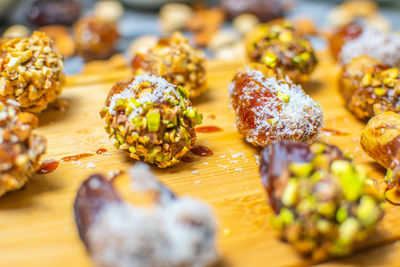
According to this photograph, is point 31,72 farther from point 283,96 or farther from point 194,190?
point 283,96

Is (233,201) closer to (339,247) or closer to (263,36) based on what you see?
(339,247)

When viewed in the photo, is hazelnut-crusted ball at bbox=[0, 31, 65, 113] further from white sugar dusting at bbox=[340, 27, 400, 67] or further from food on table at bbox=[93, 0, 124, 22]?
food on table at bbox=[93, 0, 124, 22]

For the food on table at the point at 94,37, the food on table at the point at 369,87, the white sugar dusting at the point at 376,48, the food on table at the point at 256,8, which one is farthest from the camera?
the food on table at the point at 256,8

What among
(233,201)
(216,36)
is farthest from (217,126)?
(216,36)

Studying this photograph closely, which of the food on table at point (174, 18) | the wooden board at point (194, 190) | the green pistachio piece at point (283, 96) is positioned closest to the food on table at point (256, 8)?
the food on table at point (174, 18)

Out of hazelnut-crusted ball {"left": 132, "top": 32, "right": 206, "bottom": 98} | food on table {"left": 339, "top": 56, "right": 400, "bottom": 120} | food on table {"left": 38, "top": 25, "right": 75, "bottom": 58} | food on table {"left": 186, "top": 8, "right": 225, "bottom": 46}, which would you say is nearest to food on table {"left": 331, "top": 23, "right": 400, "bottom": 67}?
food on table {"left": 339, "top": 56, "right": 400, "bottom": 120}

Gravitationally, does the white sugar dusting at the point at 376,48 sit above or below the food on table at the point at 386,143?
above

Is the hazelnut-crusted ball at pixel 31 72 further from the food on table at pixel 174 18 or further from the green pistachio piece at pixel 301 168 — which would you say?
the food on table at pixel 174 18
